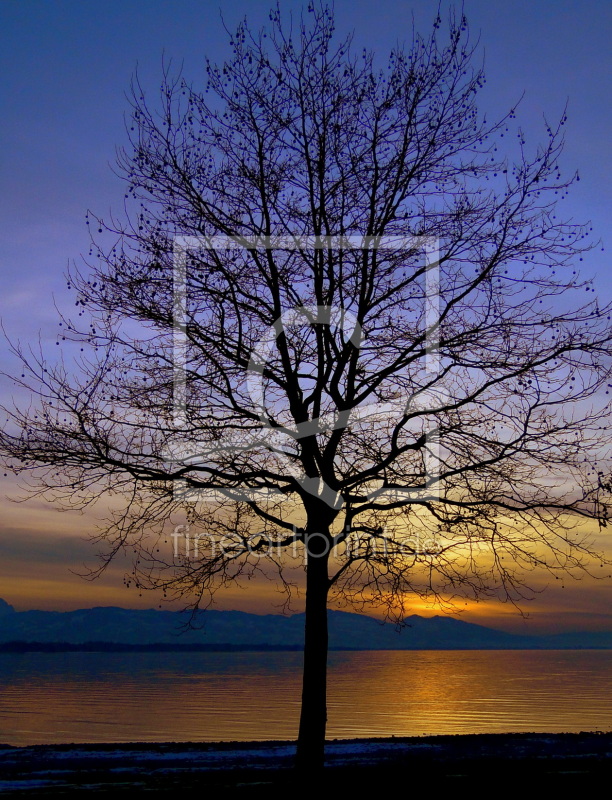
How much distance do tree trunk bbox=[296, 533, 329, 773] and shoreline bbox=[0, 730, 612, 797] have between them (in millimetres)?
488

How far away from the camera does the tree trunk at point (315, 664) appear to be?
13.0 metres

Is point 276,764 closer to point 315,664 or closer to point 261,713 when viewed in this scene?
point 315,664

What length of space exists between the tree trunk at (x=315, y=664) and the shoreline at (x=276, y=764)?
49cm

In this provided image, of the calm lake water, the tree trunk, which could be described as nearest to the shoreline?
the tree trunk

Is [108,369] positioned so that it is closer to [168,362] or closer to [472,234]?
[168,362]

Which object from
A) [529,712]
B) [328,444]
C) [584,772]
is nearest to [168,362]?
[328,444]

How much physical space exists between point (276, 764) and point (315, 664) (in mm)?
3082

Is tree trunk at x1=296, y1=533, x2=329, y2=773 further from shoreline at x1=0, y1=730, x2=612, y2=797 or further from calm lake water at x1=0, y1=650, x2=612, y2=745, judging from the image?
calm lake water at x1=0, y1=650, x2=612, y2=745

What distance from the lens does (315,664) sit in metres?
13.4

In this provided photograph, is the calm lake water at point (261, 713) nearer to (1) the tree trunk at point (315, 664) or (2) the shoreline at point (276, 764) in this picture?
(2) the shoreline at point (276, 764)

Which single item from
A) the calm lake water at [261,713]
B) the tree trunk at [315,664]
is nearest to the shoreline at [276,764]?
the tree trunk at [315,664]

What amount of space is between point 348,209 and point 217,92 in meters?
3.53

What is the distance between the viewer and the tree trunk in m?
13.0

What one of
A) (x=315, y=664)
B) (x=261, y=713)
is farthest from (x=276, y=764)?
(x=261, y=713)
